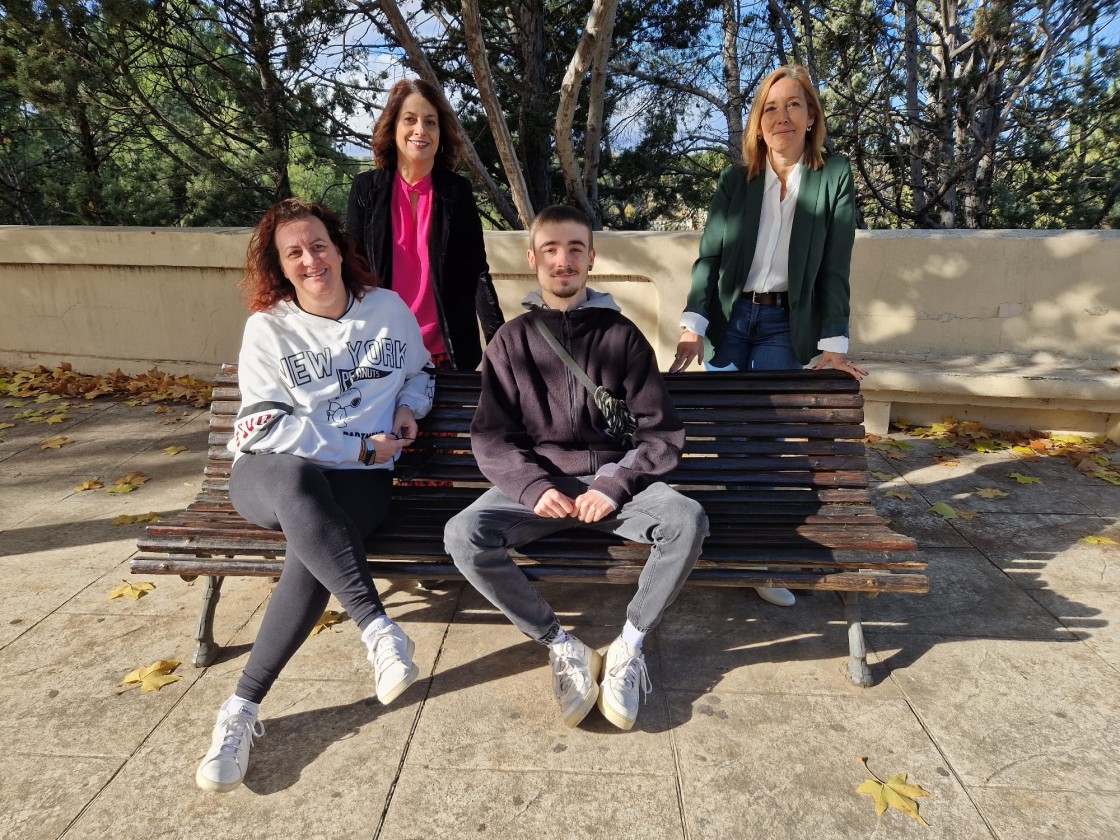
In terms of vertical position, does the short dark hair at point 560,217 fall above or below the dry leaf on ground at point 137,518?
above

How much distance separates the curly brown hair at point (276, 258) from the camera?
2812 millimetres

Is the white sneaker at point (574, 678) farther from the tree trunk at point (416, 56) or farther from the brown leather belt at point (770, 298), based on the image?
the tree trunk at point (416, 56)

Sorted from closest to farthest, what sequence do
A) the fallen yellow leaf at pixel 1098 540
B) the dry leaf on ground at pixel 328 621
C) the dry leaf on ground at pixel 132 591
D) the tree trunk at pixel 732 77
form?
1. the dry leaf on ground at pixel 328 621
2. the dry leaf on ground at pixel 132 591
3. the fallen yellow leaf at pixel 1098 540
4. the tree trunk at pixel 732 77

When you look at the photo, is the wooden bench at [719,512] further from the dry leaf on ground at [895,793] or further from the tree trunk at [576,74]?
the tree trunk at [576,74]

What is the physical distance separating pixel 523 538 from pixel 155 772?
124 centimetres

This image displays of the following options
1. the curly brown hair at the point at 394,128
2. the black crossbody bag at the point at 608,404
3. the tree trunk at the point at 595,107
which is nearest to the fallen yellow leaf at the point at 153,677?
the black crossbody bag at the point at 608,404

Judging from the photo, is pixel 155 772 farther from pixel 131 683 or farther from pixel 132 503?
pixel 132 503

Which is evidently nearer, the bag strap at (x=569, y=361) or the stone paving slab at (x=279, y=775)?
the stone paving slab at (x=279, y=775)

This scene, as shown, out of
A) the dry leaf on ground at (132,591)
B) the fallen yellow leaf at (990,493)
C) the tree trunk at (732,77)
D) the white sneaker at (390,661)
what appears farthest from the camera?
the tree trunk at (732,77)

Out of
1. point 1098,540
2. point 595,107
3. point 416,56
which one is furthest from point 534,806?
point 595,107

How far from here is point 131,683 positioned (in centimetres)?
264

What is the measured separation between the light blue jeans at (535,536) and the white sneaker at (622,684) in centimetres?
10

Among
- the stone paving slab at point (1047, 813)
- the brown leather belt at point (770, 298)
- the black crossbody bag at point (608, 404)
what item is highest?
the brown leather belt at point (770, 298)

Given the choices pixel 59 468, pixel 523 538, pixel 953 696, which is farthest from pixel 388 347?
pixel 59 468
